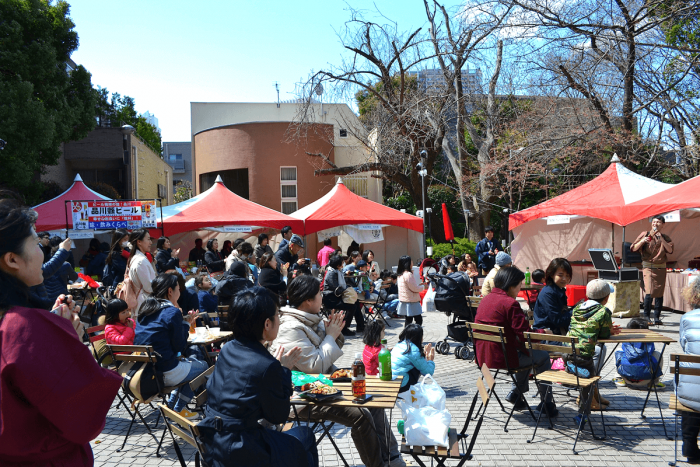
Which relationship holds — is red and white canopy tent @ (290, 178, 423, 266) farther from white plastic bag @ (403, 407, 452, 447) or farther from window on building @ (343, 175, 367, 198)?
white plastic bag @ (403, 407, 452, 447)

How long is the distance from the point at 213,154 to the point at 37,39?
399 inches

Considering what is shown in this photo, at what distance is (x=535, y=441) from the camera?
4715 mm

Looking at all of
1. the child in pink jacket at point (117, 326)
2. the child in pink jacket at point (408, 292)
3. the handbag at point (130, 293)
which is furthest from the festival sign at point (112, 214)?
the child in pink jacket at point (117, 326)

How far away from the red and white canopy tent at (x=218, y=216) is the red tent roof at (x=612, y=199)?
7.24 metres

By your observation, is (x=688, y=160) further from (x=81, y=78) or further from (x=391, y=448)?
(x=81, y=78)

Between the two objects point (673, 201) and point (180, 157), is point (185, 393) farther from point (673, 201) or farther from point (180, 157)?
point (180, 157)

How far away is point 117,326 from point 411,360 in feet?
9.99

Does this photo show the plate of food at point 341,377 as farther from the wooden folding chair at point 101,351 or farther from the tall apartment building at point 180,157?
the tall apartment building at point 180,157

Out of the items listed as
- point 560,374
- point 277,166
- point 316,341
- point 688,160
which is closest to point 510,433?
point 560,374

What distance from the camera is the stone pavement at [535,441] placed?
4332mm

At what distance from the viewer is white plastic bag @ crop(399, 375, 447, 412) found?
3.83 meters

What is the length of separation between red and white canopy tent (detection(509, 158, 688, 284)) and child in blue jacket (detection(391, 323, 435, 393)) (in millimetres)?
8593

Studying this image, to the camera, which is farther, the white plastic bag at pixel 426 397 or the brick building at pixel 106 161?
the brick building at pixel 106 161

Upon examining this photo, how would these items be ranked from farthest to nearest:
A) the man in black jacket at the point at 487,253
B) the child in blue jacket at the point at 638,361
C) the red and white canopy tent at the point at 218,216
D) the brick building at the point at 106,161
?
the brick building at the point at 106,161, the red and white canopy tent at the point at 218,216, the man in black jacket at the point at 487,253, the child in blue jacket at the point at 638,361
